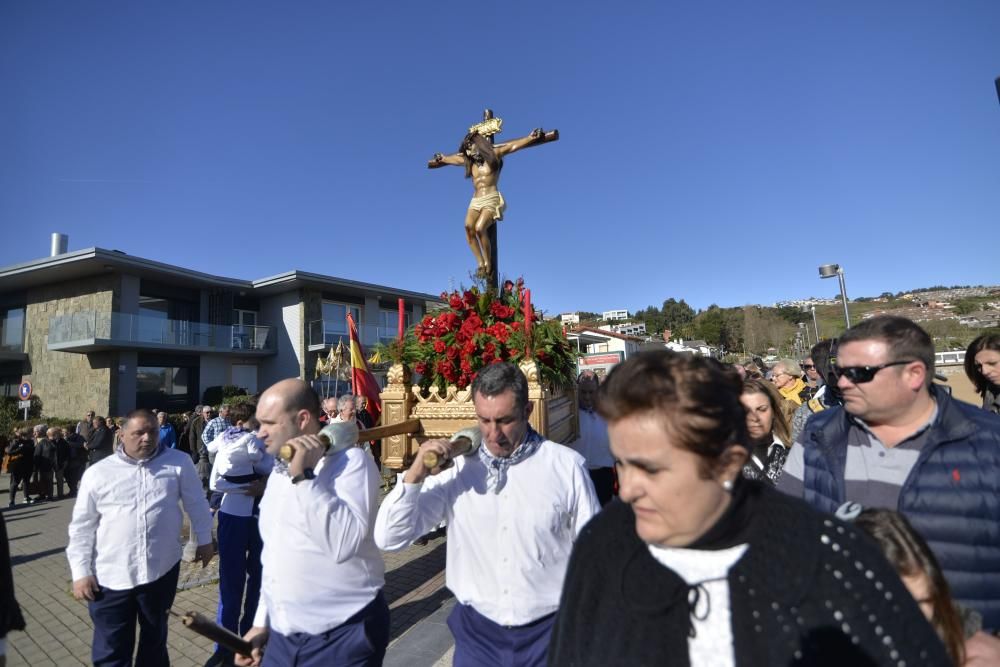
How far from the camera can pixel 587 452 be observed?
5719mm

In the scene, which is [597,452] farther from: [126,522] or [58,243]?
[58,243]

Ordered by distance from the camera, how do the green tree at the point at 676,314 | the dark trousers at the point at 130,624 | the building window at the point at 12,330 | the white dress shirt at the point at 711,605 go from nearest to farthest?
the white dress shirt at the point at 711,605 < the dark trousers at the point at 130,624 < the building window at the point at 12,330 < the green tree at the point at 676,314

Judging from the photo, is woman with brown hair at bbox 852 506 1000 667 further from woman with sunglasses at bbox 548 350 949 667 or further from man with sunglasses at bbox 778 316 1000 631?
man with sunglasses at bbox 778 316 1000 631

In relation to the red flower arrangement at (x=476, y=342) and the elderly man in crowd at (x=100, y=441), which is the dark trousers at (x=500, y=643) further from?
the elderly man in crowd at (x=100, y=441)

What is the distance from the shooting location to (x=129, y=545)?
323cm

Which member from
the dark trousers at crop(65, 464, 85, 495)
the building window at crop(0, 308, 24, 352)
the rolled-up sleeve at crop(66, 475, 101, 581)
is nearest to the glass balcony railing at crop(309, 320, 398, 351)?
the dark trousers at crop(65, 464, 85, 495)

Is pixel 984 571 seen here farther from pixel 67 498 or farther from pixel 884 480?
pixel 67 498

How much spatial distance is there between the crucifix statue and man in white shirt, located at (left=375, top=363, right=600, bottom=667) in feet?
11.5

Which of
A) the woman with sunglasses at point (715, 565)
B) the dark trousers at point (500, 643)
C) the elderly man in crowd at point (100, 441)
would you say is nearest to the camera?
the woman with sunglasses at point (715, 565)

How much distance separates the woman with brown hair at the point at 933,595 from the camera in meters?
1.18

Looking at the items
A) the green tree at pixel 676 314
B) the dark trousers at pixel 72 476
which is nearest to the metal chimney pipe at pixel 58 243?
the dark trousers at pixel 72 476

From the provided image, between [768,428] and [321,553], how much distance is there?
2878 mm

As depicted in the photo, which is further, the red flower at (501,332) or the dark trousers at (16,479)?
the dark trousers at (16,479)

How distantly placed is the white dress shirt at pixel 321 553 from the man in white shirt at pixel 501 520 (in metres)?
0.19
